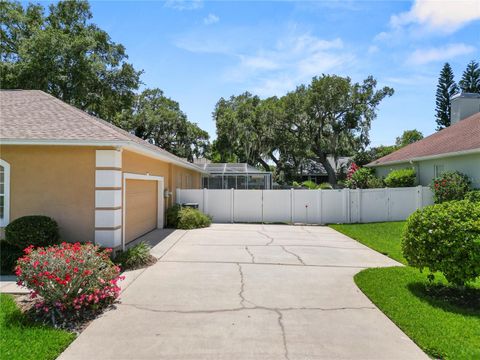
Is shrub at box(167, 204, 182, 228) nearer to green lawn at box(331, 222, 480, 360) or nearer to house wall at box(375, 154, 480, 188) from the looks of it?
green lawn at box(331, 222, 480, 360)

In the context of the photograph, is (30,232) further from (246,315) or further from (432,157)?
(432,157)

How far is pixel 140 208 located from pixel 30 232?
169 inches

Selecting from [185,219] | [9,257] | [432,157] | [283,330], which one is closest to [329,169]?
[432,157]

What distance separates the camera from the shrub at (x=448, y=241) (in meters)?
5.20

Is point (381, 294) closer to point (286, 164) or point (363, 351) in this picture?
point (363, 351)

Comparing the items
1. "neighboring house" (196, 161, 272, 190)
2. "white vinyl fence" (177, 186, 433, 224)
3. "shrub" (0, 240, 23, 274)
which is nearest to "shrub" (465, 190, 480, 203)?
"white vinyl fence" (177, 186, 433, 224)

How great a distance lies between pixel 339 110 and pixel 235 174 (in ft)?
43.6

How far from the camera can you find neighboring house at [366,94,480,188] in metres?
14.6

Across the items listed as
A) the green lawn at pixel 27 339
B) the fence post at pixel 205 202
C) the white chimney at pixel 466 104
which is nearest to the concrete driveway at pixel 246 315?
the green lawn at pixel 27 339

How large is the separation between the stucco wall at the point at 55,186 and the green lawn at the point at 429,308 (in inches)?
252

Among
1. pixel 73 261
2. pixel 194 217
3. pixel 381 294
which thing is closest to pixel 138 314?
pixel 73 261

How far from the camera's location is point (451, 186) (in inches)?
571

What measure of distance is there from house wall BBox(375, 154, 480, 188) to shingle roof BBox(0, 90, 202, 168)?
13.6m

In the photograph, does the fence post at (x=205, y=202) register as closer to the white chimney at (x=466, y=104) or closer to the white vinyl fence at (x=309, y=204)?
the white vinyl fence at (x=309, y=204)
